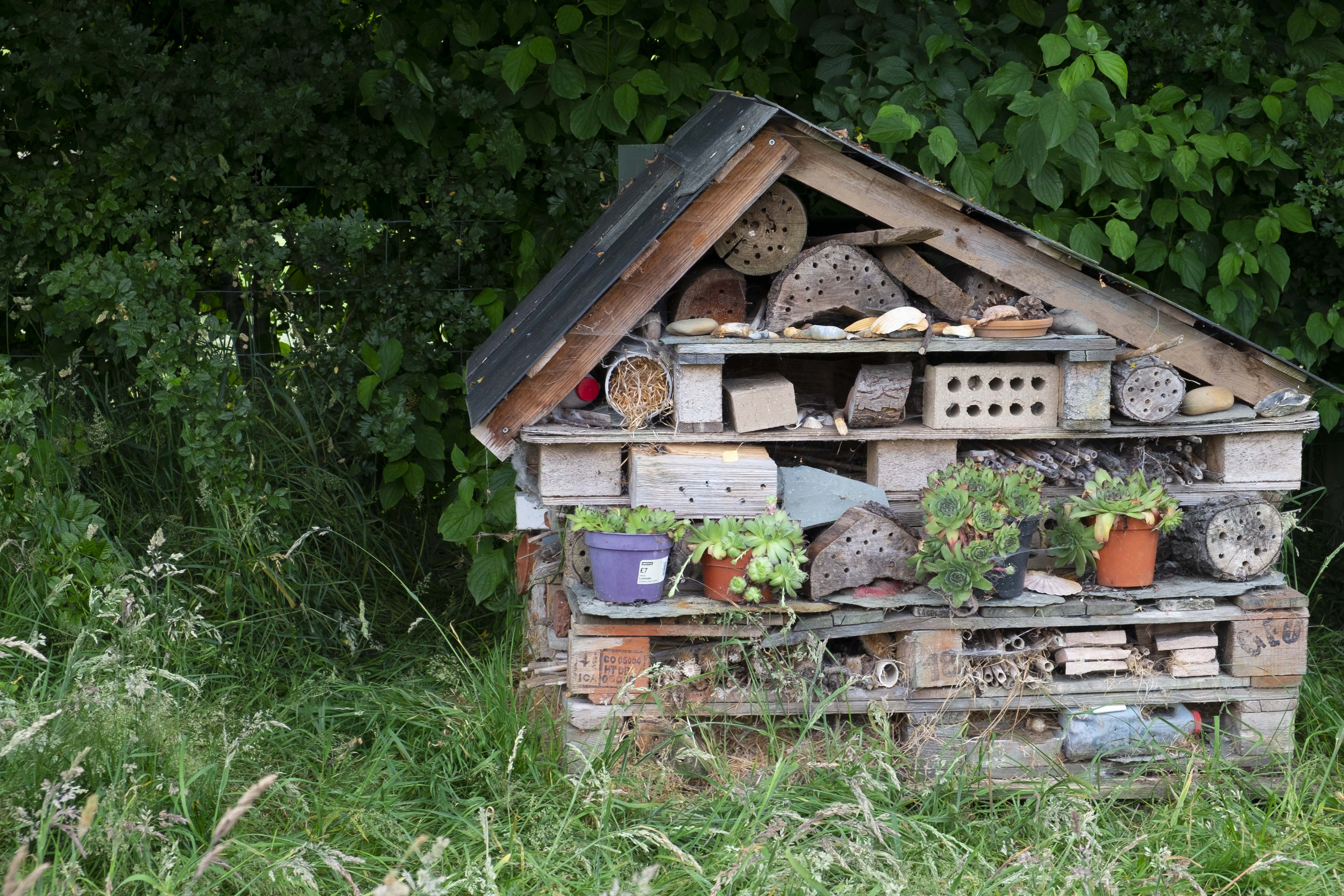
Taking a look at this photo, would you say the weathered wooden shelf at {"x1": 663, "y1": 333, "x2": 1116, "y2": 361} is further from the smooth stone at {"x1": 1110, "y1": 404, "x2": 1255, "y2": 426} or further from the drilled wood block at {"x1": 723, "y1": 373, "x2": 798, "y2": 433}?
the smooth stone at {"x1": 1110, "y1": 404, "x2": 1255, "y2": 426}

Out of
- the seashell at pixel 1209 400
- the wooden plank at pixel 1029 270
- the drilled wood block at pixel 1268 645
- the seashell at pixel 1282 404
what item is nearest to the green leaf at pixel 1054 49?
the wooden plank at pixel 1029 270

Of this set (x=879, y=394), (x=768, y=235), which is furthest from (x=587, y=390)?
(x=879, y=394)

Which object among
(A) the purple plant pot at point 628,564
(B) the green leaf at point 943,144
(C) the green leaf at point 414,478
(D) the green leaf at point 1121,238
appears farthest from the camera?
(C) the green leaf at point 414,478

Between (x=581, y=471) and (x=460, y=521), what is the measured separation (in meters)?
1.09

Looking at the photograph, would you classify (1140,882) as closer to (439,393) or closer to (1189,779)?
(1189,779)

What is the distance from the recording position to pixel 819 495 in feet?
11.6

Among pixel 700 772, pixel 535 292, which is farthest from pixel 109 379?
pixel 700 772

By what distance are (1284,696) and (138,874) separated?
10.6 ft

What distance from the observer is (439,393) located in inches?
207

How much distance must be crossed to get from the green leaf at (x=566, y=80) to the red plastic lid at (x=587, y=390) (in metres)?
1.56

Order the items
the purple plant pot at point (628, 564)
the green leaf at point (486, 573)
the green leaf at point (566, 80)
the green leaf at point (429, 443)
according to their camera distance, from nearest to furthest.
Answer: the purple plant pot at point (628, 564) < the green leaf at point (486, 573) < the green leaf at point (566, 80) < the green leaf at point (429, 443)

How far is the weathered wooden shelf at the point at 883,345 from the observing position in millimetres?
3383

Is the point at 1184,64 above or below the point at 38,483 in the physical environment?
above

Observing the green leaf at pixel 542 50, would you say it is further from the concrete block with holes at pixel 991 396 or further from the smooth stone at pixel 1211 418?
the smooth stone at pixel 1211 418
